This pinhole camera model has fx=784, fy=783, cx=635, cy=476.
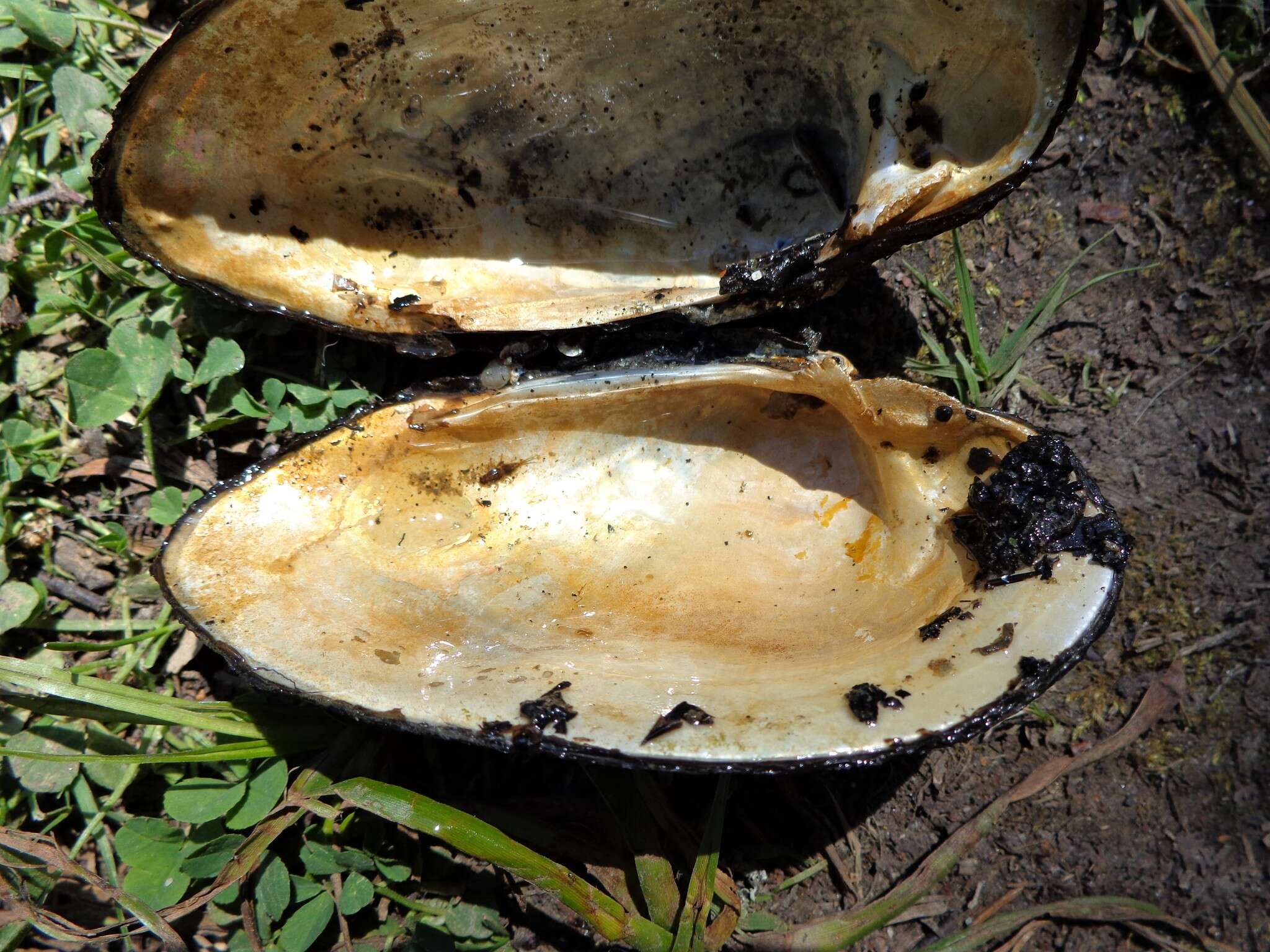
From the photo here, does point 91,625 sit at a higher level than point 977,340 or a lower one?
lower

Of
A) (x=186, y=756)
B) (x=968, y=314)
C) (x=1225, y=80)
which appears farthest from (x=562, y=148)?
(x=1225, y=80)

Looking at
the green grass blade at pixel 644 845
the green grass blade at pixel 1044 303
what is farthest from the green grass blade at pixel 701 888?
the green grass blade at pixel 1044 303

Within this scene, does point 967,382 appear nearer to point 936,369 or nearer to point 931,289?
point 936,369

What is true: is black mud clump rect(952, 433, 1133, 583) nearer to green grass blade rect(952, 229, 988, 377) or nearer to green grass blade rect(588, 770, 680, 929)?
green grass blade rect(952, 229, 988, 377)

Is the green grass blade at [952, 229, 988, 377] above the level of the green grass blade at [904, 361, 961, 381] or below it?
above

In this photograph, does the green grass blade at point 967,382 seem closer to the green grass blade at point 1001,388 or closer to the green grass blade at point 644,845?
the green grass blade at point 1001,388

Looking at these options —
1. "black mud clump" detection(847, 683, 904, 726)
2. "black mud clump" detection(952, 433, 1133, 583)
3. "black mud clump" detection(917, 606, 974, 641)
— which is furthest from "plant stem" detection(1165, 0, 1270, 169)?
"black mud clump" detection(847, 683, 904, 726)

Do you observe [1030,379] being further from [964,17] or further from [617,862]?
[617,862]
